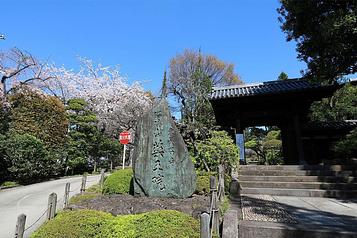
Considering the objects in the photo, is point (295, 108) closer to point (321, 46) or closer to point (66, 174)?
point (321, 46)

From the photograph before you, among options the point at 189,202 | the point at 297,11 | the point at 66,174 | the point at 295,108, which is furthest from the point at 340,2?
the point at 66,174

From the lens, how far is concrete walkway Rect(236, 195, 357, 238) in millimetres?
4344

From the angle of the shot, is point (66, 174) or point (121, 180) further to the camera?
point (66, 174)

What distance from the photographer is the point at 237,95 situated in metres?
11.7

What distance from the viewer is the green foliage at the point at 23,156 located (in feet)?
48.4

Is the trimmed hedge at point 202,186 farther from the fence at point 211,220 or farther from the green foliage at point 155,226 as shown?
the green foliage at point 155,226

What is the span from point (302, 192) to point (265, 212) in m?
3.32

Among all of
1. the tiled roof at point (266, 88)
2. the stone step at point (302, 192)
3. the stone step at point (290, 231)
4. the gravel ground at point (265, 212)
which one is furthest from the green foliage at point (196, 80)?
the stone step at point (290, 231)

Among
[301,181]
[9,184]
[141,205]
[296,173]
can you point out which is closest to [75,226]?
[141,205]

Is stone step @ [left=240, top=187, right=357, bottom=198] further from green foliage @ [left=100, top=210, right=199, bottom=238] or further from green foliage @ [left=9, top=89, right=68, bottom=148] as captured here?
green foliage @ [left=9, top=89, right=68, bottom=148]

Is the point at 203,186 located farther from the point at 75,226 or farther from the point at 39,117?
the point at 39,117

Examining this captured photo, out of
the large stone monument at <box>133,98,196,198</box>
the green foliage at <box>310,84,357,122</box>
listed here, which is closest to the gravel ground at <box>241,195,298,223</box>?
the large stone monument at <box>133,98,196,198</box>

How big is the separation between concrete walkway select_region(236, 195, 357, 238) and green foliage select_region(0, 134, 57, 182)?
45.0ft

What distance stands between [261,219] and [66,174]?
62.3 ft
